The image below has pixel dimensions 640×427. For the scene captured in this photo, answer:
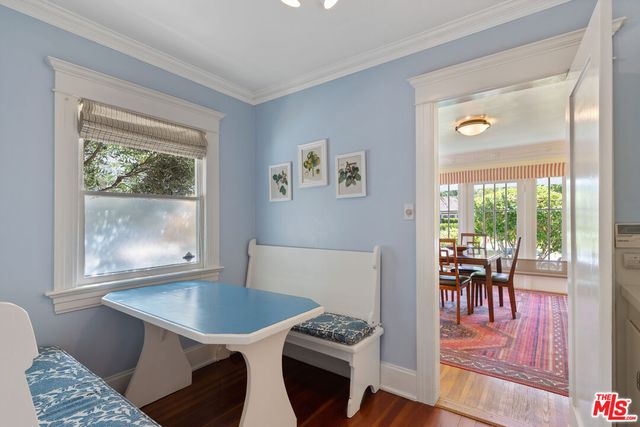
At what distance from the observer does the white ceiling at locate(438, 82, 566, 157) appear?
3.13 m

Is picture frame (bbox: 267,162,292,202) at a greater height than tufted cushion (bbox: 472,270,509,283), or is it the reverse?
picture frame (bbox: 267,162,292,202)

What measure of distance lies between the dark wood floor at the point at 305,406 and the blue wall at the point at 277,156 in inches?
12.3

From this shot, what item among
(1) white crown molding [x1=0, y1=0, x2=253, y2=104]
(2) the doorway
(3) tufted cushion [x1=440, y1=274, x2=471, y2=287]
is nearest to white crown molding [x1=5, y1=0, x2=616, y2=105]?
(1) white crown molding [x1=0, y1=0, x2=253, y2=104]

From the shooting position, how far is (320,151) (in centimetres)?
265

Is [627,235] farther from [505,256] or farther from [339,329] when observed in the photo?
[505,256]

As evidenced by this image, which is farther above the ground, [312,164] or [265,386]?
[312,164]

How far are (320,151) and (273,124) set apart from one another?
0.67m

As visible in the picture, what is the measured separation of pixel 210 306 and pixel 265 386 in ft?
1.71

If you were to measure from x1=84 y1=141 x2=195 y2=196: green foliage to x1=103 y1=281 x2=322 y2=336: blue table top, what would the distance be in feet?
2.50

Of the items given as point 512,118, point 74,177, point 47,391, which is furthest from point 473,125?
point 47,391

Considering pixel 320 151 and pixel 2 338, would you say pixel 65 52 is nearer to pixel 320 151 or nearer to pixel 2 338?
pixel 320 151

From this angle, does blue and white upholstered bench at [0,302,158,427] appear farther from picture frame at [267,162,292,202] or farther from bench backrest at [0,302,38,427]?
picture frame at [267,162,292,202]

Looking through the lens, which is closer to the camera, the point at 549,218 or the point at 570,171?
the point at 570,171

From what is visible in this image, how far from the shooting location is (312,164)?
106 inches
